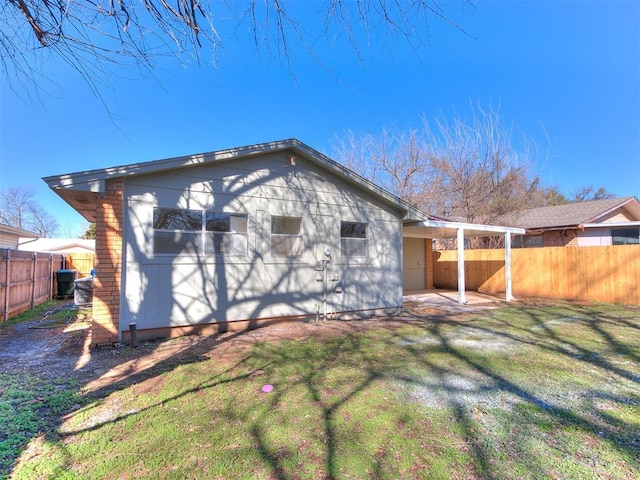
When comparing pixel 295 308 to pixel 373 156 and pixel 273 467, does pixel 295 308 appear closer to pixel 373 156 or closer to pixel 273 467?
pixel 273 467

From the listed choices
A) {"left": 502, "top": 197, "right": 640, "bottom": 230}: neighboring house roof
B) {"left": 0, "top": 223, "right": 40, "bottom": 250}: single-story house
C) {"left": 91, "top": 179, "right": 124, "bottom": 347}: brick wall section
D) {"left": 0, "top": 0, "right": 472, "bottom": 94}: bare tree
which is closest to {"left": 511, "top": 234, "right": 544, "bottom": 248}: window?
{"left": 502, "top": 197, "right": 640, "bottom": 230}: neighboring house roof

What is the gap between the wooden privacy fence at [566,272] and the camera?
10.1m

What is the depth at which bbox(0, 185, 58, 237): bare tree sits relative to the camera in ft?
119

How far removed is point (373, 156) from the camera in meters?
21.2

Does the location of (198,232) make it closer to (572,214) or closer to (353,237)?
(353,237)

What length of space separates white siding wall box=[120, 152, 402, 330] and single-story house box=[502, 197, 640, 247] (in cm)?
1165

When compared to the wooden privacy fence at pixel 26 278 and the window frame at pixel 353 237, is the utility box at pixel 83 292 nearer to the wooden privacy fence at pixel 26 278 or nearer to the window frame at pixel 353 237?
the wooden privacy fence at pixel 26 278

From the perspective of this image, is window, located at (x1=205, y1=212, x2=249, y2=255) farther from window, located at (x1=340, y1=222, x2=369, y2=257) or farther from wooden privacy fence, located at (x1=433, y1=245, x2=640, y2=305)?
wooden privacy fence, located at (x1=433, y1=245, x2=640, y2=305)

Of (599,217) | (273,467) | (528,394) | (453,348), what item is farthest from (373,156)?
(273,467)

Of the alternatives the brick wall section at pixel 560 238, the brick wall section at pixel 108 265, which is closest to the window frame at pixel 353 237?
the brick wall section at pixel 108 265

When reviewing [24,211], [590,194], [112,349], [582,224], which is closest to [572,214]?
[582,224]

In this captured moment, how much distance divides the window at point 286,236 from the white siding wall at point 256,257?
0.49 ft

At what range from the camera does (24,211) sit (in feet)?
125

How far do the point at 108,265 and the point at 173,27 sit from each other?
4614mm
